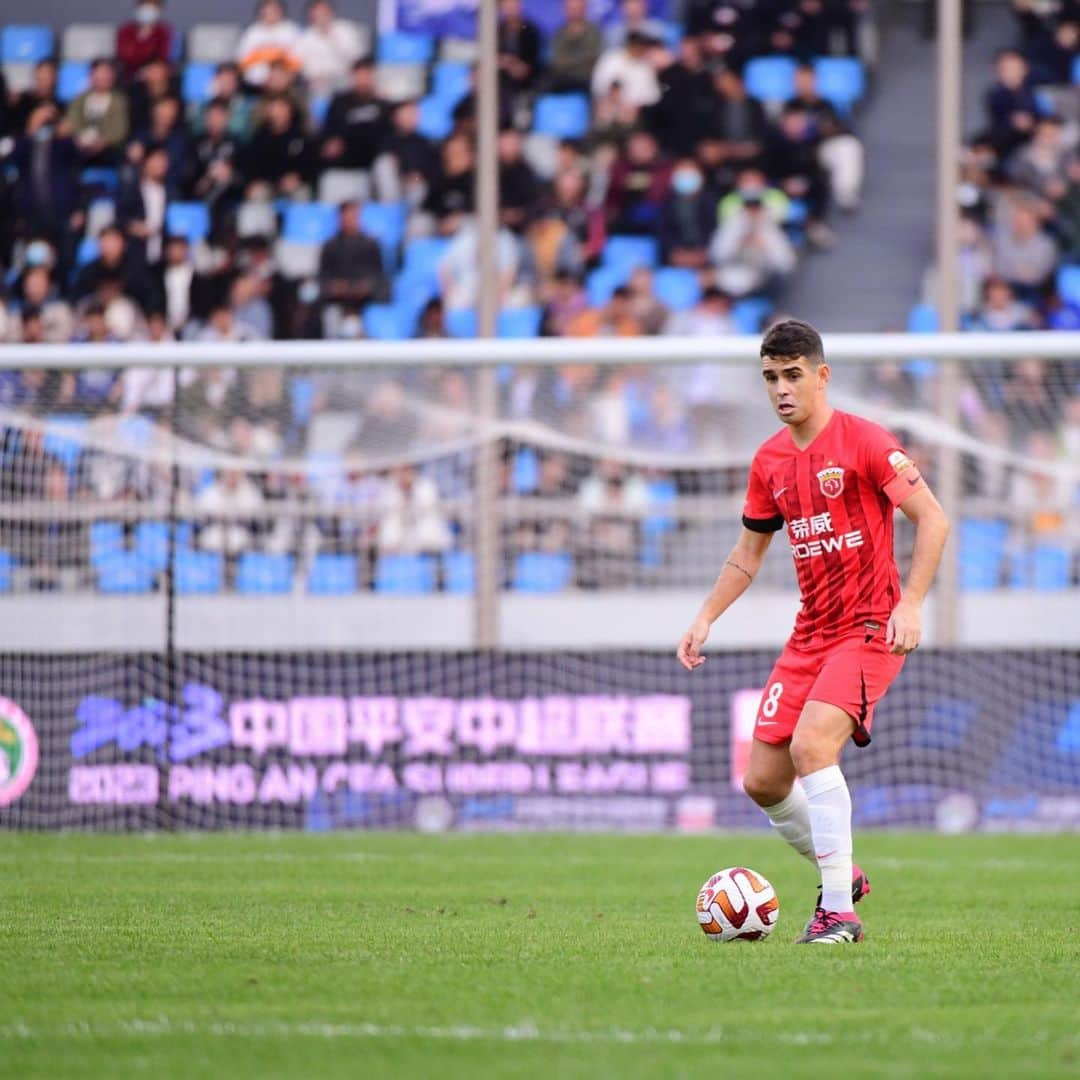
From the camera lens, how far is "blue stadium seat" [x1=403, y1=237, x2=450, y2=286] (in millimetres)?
17078

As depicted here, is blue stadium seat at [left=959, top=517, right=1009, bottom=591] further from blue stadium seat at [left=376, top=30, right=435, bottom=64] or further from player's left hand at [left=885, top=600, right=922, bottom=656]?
player's left hand at [left=885, top=600, right=922, bottom=656]

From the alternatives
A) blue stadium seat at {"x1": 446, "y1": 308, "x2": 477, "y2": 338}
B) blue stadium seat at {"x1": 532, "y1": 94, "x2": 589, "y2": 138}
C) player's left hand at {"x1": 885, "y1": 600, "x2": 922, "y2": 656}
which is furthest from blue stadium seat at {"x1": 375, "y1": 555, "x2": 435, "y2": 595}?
player's left hand at {"x1": 885, "y1": 600, "x2": 922, "y2": 656}

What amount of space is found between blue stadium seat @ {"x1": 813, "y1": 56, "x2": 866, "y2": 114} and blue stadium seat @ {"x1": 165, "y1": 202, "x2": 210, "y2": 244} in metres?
5.45

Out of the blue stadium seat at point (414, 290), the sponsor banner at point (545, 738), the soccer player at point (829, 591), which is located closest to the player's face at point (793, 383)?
the soccer player at point (829, 591)

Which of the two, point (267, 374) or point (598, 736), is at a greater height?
point (267, 374)

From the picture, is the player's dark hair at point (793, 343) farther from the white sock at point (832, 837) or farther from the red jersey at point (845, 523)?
the white sock at point (832, 837)

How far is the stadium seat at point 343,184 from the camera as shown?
1748 centimetres

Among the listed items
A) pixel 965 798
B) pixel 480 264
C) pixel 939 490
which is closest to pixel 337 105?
pixel 480 264

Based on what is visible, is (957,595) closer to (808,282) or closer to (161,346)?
(808,282)

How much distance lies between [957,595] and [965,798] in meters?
1.72

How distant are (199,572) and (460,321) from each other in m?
3.90

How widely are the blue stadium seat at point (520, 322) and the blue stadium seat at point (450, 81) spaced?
6.71 feet

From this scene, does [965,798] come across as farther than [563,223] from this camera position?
No

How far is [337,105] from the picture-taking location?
17.6 m
